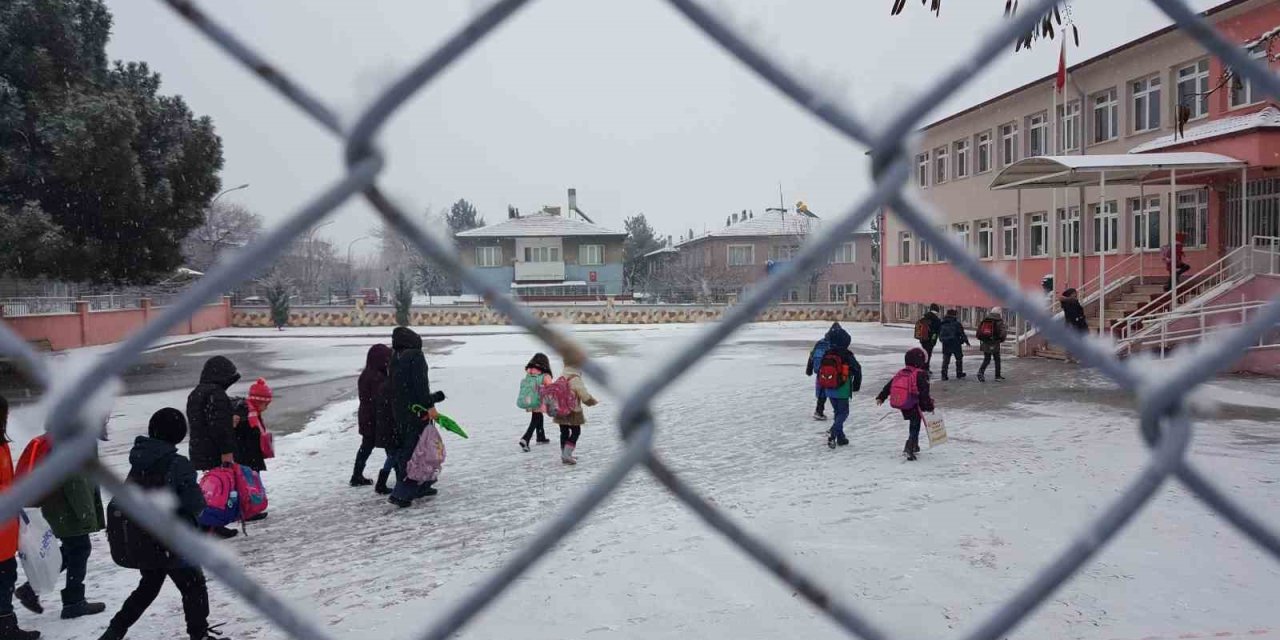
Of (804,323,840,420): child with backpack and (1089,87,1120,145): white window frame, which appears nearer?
(804,323,840,420): child with backpack

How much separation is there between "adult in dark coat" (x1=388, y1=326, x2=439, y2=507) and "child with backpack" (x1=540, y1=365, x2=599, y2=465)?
5.30ft

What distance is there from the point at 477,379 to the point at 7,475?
1222 cm

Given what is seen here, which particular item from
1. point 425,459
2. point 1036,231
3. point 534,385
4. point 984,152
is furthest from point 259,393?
point 984,152

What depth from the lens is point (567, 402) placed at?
8.60 meters

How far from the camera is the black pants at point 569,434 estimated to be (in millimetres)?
8812

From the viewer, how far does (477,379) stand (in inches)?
663

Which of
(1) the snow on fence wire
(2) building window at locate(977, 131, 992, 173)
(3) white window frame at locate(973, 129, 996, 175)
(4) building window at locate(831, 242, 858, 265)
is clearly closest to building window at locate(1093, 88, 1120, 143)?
(3) white window frame at locate(973, 129, 996, 175)

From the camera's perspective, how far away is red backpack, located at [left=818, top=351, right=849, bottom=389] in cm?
934

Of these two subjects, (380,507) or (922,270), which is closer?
(380,507)

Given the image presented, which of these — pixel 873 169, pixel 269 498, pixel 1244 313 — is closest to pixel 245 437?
pixel 269 498

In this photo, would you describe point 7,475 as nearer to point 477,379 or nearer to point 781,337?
point 477,379

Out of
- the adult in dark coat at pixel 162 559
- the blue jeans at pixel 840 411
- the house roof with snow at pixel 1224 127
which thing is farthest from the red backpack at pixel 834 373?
the house roof with snow at pixel 1224 127

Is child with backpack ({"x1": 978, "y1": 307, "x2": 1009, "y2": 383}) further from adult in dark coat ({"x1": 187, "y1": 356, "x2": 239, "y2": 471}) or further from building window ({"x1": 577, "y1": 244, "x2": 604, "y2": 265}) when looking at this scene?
building window ({"x1": 577, "y1": 244, "x2": 604, "y2": 265})

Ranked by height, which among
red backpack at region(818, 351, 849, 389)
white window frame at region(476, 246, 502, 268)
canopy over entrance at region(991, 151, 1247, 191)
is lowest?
red backpack at region(818, 351, 849, 389)
